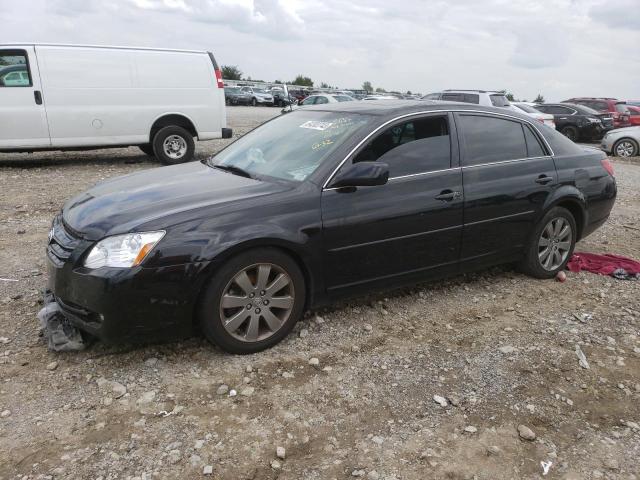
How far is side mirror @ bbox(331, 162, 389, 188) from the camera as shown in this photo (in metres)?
3.49

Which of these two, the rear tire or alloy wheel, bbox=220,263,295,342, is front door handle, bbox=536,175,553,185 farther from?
the rear tire

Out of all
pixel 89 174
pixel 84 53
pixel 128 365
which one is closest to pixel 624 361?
pixel 128 365

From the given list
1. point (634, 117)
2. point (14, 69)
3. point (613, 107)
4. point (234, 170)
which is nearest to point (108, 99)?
point (14, 69)

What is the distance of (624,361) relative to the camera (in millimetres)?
3596

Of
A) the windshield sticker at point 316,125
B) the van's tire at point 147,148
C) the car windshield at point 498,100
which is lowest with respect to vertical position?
the van's tire at point 147,148

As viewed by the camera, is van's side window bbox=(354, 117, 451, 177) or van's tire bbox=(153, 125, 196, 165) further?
van's tire bbox=(153, 125, 196, 165)

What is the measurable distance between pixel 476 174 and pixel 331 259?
4.91ft

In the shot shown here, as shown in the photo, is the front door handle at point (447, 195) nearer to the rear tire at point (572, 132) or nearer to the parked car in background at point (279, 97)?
the rear tire at point (572, 132)

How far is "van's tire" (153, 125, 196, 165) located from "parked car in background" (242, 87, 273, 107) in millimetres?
30501

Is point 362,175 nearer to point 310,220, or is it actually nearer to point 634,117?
point 310,220

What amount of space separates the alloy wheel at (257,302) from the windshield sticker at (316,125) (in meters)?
1.27

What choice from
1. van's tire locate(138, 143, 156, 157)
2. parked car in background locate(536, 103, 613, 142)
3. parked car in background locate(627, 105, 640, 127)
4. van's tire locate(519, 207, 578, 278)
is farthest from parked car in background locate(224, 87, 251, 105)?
van's tire locate(519, 207, 578, 278)

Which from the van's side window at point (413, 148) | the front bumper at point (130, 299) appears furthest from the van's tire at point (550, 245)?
the front bumper at point (130, 299)

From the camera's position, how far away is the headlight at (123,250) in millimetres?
3010
